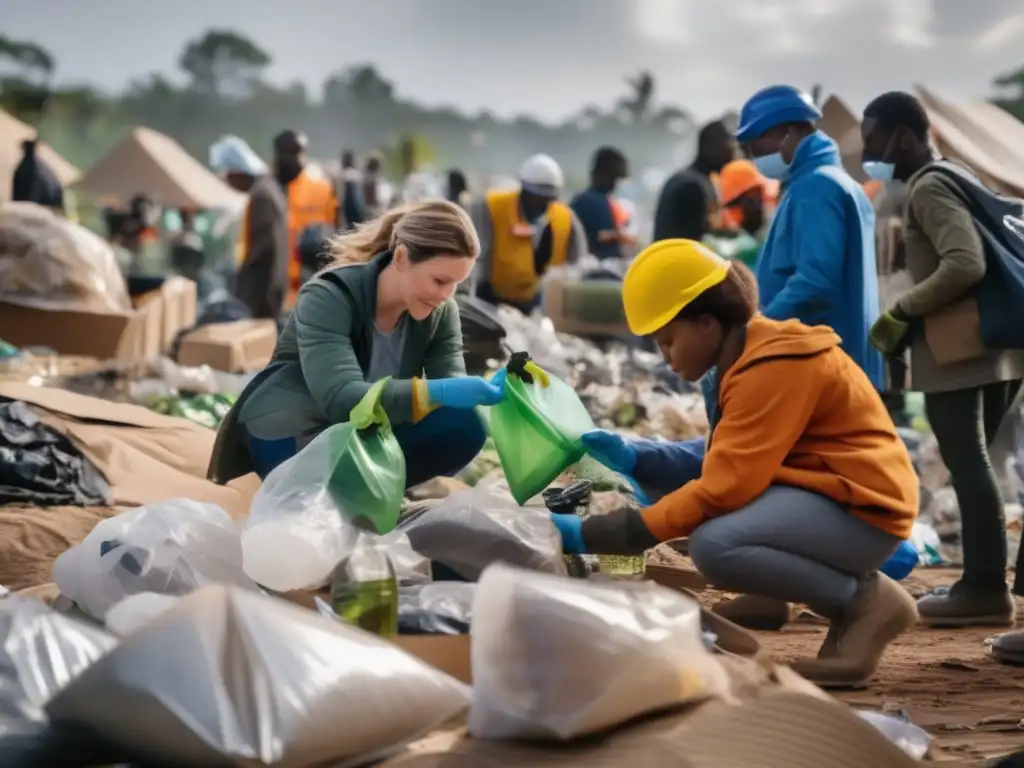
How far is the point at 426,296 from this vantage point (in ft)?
11.4

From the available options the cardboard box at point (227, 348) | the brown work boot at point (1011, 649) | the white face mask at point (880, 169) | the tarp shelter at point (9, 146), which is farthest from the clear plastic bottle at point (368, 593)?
the tarp shelter at point (9, 146)

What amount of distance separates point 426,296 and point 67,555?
40.1 inches

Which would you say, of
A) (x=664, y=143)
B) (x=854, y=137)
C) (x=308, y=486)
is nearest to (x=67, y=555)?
(x=308, y=486)

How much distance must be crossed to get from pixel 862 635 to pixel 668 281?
2.67 feet

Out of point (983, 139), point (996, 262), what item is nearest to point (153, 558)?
point (996, 262)

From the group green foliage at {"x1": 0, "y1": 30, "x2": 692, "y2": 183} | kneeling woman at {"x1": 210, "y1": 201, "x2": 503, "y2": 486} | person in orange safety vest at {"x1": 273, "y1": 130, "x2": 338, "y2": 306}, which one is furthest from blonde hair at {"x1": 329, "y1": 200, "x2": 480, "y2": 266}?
green foliage at {"x1": 0, "y1": 30, "x2": 692, "y2": 183}

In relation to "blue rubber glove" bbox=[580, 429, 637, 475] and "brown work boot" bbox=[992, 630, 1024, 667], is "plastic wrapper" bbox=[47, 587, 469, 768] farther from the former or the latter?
"brown work boot" bbox=[992, 630, 1024, 667]

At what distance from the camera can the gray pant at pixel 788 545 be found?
2.88 m

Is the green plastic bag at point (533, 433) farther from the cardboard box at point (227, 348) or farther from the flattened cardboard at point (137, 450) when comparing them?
the cardboard box at point (227, 348)

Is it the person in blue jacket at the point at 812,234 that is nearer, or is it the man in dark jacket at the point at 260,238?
the person in blue jacket at the point at 812,234

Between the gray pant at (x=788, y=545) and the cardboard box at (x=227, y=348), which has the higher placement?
the gray pant at (x=788, y=545)

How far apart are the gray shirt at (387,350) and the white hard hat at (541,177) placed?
415 centimetres

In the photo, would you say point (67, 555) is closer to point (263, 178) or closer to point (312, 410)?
point (312, 410)

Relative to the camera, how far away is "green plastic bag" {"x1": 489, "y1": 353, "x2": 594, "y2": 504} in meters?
3.17
